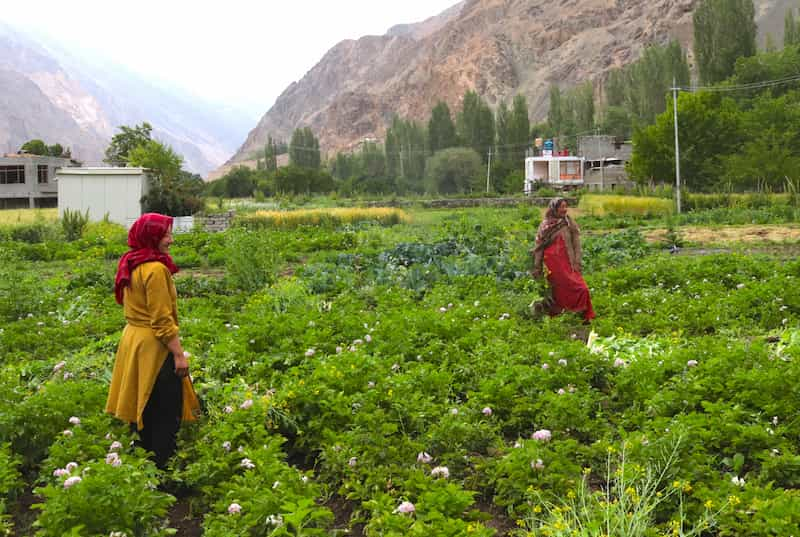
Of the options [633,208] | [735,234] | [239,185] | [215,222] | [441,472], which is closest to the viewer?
[441,472]

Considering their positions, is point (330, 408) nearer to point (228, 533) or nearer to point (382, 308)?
point (228, 533)

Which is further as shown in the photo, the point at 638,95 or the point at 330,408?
the point at 638,95

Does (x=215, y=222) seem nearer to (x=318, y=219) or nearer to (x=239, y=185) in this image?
(x=318, y=219)

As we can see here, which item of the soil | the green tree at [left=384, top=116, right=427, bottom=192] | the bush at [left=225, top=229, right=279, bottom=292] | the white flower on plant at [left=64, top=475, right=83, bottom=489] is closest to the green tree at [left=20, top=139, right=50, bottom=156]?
the green tree at [left=384, top=116, right=427, bottom=192]

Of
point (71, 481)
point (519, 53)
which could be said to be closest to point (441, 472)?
point (71, 481)

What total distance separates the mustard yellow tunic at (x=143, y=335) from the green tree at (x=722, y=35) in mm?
62899

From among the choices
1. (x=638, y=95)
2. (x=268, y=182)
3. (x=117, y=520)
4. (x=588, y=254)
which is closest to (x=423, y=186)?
(x=268, y=182)

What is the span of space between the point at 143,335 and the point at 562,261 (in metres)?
5.22

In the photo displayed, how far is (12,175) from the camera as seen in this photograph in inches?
2126

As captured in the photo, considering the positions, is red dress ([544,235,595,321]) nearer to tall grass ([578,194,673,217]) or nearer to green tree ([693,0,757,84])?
tall grass ([578,194,673,217])

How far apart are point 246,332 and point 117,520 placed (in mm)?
3377

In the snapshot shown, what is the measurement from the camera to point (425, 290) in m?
10.2

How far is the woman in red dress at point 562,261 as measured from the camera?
27.0 feet

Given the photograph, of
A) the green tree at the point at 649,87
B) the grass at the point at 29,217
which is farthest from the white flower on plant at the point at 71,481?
the green tree at the point at 649,87
